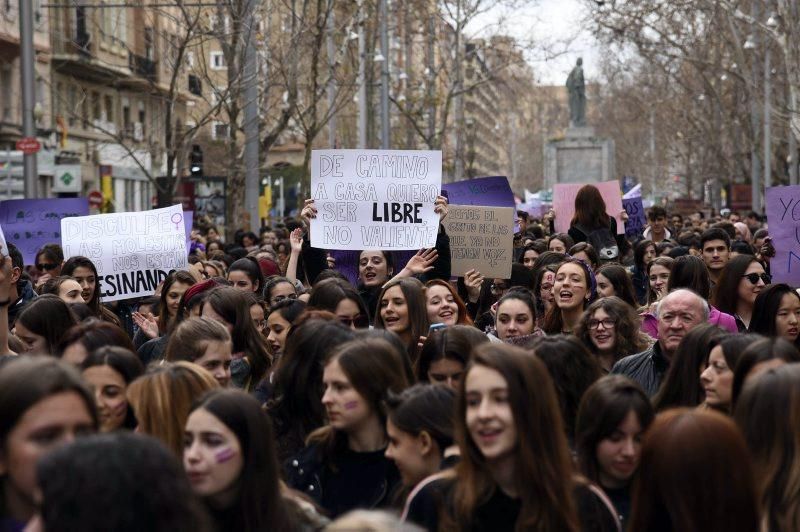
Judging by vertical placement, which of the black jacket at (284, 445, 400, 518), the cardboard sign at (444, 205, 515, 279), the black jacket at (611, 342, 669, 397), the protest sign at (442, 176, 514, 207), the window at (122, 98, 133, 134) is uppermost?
the window at (122, 98, 133, 134)

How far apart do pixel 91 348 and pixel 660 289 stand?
17.3ft

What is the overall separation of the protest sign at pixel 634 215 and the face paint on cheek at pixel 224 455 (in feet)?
51.0

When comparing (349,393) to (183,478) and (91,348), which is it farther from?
(183,478)

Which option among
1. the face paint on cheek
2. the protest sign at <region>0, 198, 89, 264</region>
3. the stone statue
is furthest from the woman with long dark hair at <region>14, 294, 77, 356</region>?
the stone statue

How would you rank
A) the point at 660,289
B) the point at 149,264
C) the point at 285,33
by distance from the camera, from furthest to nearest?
the point at 285,33
the point at 149,264
the point at 660,289

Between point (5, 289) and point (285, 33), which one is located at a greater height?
point (285, 33)

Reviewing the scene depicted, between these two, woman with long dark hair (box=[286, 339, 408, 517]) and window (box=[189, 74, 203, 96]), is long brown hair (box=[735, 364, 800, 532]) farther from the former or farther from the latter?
window (box=[189, 74, 203, 96])

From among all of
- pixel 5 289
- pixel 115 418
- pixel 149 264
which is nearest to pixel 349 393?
pixel 115 418

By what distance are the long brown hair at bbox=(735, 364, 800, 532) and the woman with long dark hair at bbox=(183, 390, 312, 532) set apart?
1.36 metres

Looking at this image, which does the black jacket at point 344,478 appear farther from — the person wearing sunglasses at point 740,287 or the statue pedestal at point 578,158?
the statue pedestal at point 578,158

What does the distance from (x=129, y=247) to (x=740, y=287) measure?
214 inches

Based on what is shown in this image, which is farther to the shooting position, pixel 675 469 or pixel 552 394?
pixel 552 394

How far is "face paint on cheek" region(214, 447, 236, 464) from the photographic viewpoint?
4.80 m

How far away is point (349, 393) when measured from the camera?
232 inches
